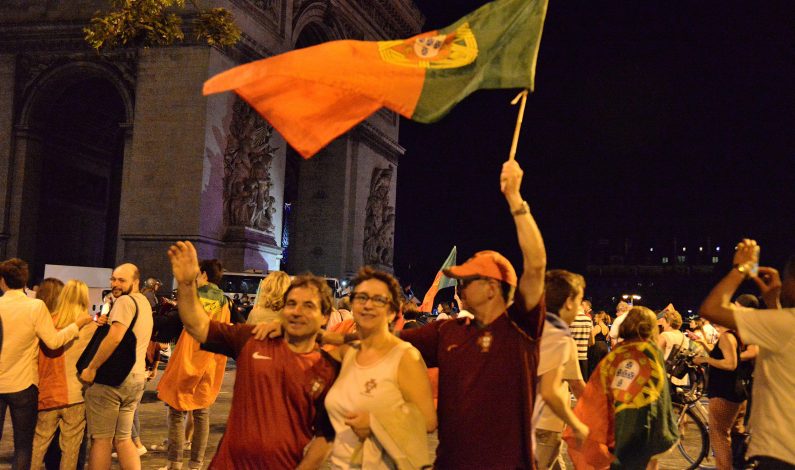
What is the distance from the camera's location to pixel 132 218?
24.8 meters

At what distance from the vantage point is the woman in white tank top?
3473mm

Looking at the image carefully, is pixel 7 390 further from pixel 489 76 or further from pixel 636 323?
pixel 636 323

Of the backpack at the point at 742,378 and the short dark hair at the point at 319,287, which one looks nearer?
the short dark hair at the point at 319,287

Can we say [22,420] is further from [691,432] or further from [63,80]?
[63,80]

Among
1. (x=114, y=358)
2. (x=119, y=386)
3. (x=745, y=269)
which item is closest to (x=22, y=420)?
(x=119, y=386)

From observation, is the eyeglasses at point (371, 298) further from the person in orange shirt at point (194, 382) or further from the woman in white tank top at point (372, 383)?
the person in orange shirt at point (194, 382)

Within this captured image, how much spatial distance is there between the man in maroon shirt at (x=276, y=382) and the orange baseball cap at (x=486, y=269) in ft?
2.46

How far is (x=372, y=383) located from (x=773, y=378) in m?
2.14

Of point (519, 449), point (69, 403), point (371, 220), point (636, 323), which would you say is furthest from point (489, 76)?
point (371, 220)

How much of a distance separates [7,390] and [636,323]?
517cm

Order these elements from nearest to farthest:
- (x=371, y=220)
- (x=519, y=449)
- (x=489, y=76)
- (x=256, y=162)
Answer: (x=519, y=449) → (x=489, y=76) → (x=256, y=162) → (x=371, y=220)

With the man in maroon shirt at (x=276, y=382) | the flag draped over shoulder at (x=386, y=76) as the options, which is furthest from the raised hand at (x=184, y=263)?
the flag draped over shoulder at (x=386, y=76)

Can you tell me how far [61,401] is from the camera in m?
6.52

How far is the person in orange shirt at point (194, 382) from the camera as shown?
758 cm
